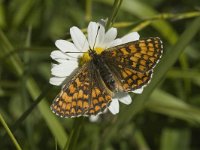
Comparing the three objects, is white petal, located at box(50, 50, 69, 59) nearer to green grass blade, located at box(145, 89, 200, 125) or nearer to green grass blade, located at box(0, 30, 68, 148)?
green grass blade, located at box(0, 30, 68, 148)

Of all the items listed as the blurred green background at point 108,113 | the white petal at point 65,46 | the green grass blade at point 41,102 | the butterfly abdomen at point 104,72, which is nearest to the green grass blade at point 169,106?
the blurred green background at point 108,113

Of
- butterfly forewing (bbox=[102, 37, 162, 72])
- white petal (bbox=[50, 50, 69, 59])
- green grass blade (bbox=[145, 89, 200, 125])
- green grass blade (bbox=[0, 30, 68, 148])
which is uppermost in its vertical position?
white petal (bbox=[50, 50, 69, 59])

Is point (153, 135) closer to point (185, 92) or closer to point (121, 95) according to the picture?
point (185, 92)

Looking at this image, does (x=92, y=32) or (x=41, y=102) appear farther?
(x=41, y=102)

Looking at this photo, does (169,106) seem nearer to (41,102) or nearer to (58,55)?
(41,102)

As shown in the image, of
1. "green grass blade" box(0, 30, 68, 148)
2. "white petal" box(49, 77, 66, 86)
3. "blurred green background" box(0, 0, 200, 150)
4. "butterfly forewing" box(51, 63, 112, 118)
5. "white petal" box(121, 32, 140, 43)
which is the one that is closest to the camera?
"butterfly forewing" box(51, 63, 112, 118)

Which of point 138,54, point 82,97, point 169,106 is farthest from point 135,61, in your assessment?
point 169,106

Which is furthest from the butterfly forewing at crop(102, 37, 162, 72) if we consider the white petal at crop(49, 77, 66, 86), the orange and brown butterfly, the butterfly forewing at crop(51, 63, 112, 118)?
the white petal at crop(49, 77, 66, 86)

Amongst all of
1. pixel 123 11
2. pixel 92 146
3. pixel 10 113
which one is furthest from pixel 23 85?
pixel 123 11
